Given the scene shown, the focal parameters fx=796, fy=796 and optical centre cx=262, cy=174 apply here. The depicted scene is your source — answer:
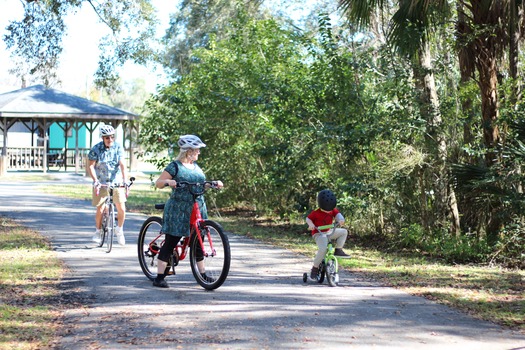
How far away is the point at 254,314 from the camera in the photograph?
7.20 metres

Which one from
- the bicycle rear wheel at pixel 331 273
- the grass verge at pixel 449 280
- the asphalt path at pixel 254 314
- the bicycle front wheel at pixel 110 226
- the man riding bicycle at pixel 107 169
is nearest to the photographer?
the asphalt path at pixel 254 314

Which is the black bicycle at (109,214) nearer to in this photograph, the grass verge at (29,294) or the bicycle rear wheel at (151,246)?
the grass verge at (29,294)

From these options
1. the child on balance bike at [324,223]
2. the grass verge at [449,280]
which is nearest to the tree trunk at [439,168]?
the grass verge at [449,280]

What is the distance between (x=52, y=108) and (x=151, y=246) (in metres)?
33.5

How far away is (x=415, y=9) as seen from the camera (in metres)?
12.8

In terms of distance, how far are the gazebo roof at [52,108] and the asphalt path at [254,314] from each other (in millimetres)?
30548

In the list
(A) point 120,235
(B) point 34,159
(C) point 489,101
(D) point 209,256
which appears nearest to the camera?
(D) point 209,256

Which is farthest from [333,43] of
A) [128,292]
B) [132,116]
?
[132,116]

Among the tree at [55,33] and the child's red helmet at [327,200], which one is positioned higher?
the tree at [55,33]

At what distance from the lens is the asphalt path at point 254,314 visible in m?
6.18

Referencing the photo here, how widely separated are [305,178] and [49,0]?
24.9 feet

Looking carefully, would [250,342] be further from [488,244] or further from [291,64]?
[291,64]

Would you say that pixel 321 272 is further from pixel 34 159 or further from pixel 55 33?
pixel 34 159

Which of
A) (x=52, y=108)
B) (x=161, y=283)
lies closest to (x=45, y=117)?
(x=52, y=108)
